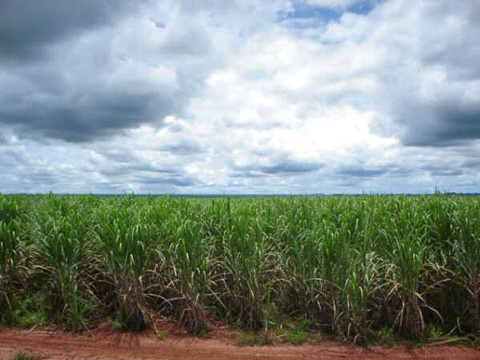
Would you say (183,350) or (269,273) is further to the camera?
(269,273)

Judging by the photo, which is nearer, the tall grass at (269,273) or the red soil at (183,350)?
the red soil at (183,350)

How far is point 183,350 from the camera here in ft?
18.6

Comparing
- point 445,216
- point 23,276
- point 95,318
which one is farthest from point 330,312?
point 23,276

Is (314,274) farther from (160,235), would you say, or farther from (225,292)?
(160,235)

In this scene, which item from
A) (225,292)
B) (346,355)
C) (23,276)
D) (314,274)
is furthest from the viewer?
(23,276)

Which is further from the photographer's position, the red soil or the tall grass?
the tall grass

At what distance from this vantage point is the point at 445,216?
675cm

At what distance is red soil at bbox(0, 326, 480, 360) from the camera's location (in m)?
5.50

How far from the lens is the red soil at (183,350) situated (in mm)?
5500

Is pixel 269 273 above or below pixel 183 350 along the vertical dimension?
above

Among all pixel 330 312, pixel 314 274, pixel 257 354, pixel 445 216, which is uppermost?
pixel 445 216

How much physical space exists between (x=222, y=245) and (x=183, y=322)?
1.60 metres

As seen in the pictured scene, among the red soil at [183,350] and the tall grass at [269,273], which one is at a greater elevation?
the tall grass at [269,273]

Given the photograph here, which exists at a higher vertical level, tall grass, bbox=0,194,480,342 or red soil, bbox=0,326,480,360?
tall grass, bbox=0,194,480,342
